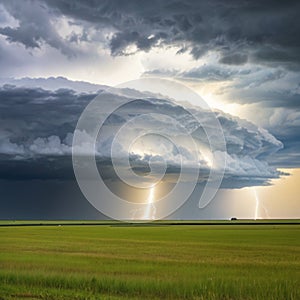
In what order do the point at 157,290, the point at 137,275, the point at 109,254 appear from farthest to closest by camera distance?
the point at 109,254 < the point at 137,275 < the point at 157,290

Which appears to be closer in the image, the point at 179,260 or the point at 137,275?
the point at 137,275

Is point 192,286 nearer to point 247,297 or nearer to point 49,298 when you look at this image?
point 247,297

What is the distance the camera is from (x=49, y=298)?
19.9m

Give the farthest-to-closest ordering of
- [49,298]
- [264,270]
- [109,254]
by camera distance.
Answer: [109,254] → [264,270] → [49,298]

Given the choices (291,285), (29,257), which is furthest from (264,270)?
(29,257)

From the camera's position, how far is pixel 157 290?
2220cm

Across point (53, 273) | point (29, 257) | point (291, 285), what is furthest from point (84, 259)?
point (291, 285)

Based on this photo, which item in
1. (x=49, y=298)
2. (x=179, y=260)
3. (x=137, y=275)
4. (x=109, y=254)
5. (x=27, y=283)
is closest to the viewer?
(x=49, y=298)

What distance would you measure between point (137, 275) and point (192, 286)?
4.60 meters

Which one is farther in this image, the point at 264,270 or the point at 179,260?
the point at 179,260

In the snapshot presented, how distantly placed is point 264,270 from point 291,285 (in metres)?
5.96

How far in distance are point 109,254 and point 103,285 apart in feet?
54.1

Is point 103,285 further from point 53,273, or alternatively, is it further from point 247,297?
point 247,297

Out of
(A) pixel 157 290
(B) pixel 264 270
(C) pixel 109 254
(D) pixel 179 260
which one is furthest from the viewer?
(C) pixel 109 254
